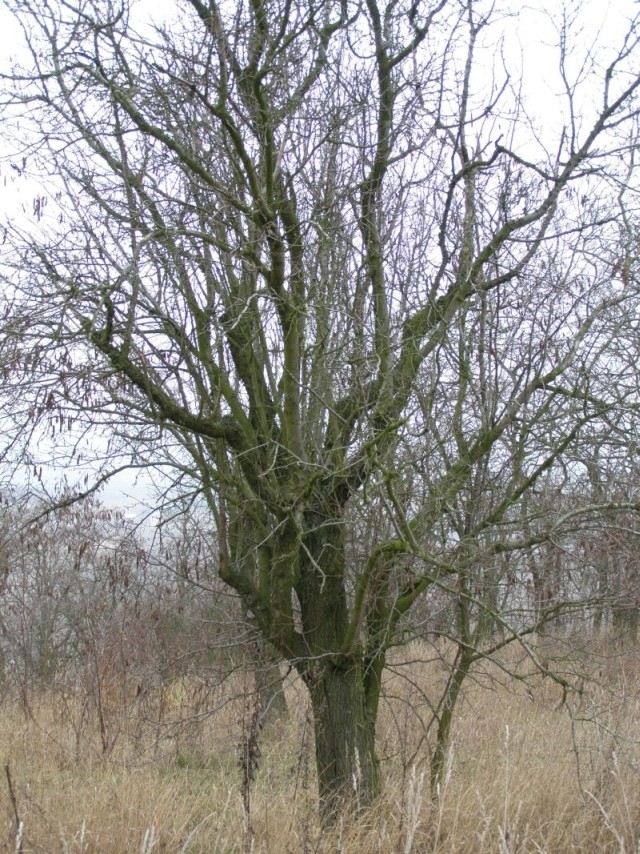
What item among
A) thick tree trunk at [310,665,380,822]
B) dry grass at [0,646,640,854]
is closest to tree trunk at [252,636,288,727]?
dry grass at [0,646,640,854]

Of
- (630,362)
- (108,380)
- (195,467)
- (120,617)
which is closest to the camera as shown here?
(108,380)

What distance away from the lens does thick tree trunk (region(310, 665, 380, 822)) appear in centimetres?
457

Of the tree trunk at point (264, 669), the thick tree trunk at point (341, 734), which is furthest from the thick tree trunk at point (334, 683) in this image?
the tree trunk at point (264, 669)

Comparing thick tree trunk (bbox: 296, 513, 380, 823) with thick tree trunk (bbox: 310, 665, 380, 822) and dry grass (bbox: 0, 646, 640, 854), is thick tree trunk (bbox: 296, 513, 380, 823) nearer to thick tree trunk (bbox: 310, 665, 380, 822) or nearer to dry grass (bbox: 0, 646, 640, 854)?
thick tree trunk (bbox: 310, 665, 380, 822)

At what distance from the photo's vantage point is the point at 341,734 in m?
4.61

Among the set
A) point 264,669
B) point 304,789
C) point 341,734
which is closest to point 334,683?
point 341,734

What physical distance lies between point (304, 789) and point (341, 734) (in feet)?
1.33

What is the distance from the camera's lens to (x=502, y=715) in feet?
26.2

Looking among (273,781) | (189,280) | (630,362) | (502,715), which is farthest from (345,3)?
(502,715)

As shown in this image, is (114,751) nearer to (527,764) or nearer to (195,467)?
(195,467)

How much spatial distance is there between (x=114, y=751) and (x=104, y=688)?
1644 millimetres

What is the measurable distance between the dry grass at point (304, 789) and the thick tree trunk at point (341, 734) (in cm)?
12

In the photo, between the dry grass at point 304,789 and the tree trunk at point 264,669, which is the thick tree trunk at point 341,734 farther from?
the tree trunk at point 264,669

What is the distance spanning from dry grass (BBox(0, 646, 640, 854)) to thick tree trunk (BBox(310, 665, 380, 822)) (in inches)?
4.9
